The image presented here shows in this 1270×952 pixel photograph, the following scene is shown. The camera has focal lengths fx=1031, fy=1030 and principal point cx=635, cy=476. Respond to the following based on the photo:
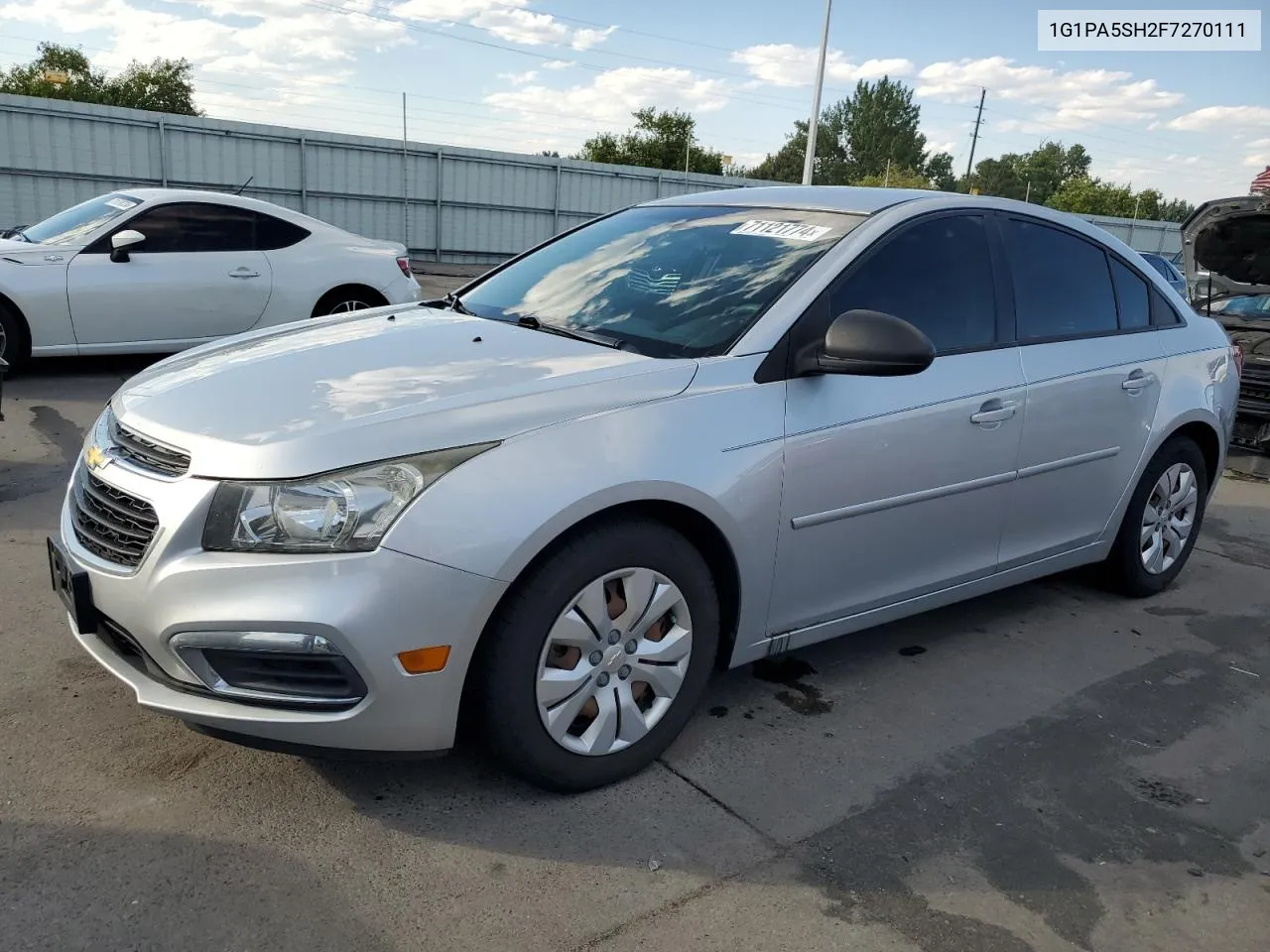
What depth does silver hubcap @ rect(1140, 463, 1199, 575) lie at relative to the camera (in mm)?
4629

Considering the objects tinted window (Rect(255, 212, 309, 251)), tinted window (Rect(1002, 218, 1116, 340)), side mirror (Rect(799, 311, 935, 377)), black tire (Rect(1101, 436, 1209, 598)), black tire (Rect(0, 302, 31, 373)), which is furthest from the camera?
tinted window (Rect(255, 212, 309, 251))

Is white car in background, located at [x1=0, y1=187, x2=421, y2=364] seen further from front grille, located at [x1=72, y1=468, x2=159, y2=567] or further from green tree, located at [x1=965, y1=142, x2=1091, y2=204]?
green tree, located at [x1=965, y1=142, x2=1091, y2=204]

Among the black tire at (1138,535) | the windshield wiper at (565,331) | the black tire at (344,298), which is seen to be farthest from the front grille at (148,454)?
the black tire at (344,298)

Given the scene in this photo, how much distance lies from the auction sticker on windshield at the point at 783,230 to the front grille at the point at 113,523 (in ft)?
7.01

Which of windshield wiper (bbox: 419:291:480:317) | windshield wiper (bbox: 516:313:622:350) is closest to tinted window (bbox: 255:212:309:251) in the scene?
windshield wiper (bbox: 419:291:480:317)

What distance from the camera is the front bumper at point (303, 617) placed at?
236 centimetres

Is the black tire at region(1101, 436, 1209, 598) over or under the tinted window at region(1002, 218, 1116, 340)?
under

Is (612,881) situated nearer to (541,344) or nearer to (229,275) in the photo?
(541,344)

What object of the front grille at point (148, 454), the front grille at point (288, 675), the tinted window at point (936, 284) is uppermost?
the tinted window at point (936, 284)

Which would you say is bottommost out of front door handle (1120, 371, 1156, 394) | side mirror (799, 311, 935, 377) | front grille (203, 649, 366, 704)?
front grille (203, 649, 366, 704)

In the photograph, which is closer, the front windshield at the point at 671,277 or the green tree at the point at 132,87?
the front windshield at the point at 671,277

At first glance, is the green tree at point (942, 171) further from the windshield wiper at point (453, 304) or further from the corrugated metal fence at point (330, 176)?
the windshield wiper at point (453, 304)

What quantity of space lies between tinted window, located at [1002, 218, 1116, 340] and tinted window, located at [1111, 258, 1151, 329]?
0.07 meters

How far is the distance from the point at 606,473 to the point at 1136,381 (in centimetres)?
272
